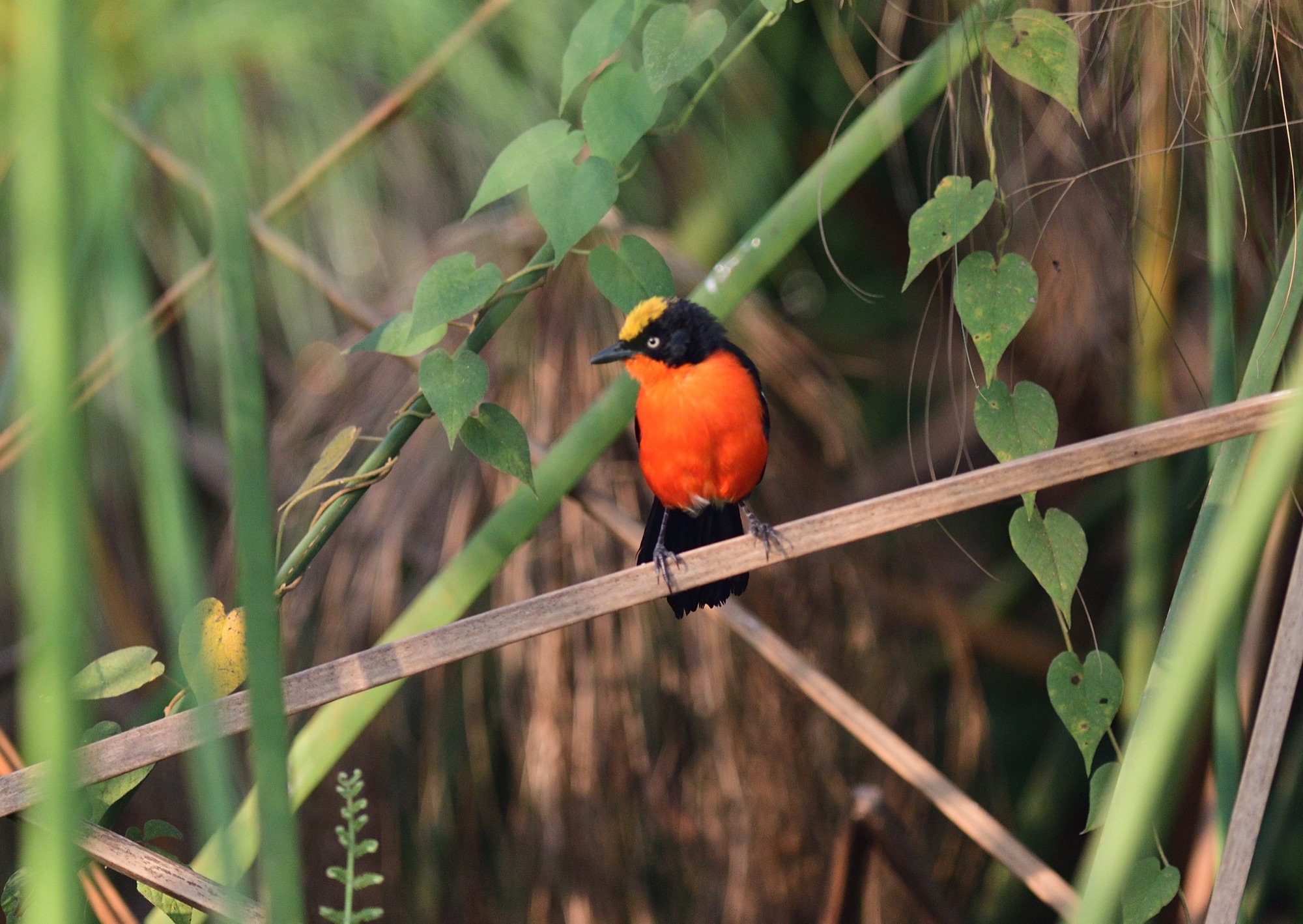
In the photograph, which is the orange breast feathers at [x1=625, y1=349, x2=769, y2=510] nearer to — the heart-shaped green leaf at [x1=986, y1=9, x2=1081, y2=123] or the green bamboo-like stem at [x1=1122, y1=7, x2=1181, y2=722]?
the green bamboo-like stem at [x1=1122, y1=7, x2=1181, y2=722]

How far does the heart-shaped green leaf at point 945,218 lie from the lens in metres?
0.88

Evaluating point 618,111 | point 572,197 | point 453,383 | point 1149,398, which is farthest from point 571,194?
point 1149,398

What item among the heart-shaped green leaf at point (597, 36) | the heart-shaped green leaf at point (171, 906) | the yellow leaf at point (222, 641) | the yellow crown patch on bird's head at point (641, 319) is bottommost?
the heart-shaped green leaf at point (171, 906)

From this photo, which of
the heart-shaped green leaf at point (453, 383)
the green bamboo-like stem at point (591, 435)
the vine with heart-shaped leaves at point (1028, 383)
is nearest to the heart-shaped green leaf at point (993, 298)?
the vine with heart-shaped leaves at point (1028, 383)

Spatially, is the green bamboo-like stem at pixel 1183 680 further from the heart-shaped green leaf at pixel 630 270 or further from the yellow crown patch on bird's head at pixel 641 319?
the yellow crown patch on bird's head at pixel 641 319

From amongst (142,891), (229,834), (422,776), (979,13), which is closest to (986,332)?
(979,13)

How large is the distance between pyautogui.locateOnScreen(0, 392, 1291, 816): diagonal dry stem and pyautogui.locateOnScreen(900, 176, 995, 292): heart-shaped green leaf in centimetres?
20

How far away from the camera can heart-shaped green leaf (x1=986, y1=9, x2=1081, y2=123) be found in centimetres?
89

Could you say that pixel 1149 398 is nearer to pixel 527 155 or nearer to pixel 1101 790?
pixel 1101 790

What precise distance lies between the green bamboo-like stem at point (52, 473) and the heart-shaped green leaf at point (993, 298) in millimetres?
691

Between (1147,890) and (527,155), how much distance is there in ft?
2.92

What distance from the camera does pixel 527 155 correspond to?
1.01 meters

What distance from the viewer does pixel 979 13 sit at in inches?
39.1

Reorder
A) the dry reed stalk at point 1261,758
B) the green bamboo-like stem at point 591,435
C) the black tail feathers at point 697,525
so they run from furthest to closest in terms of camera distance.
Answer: the black tail feathers at point 697,525, the green bamboo-like stem at point 591,435, the dry reed stalk at point 1261,758
